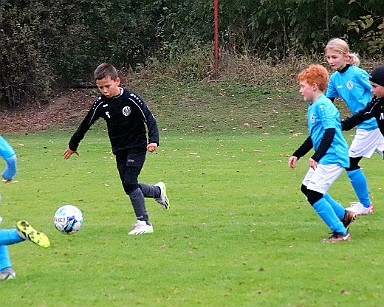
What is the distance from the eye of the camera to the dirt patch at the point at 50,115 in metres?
24.2

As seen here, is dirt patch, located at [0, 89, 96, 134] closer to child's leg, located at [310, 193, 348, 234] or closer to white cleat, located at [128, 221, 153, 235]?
white cleat, located at [128, 221, 153, 235]

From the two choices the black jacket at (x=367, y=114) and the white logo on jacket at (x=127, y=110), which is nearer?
the black jacket at (x=367, y=114)

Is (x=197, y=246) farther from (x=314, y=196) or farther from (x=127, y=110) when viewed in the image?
(x=127, y=110)

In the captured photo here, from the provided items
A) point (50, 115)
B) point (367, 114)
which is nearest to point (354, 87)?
point (367, 114)

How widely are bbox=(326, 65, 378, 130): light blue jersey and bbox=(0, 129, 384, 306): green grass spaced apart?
4.03 feet

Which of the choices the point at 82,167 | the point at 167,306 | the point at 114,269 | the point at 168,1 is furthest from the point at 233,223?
the point at 168,1

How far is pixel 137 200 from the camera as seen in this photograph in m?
8.64

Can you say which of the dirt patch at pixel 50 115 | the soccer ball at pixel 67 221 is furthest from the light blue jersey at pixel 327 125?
the dirt patch at pixel 50 115

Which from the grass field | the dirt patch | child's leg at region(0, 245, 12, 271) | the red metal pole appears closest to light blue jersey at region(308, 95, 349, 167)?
the grass field

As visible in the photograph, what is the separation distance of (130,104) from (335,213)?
7.68ft

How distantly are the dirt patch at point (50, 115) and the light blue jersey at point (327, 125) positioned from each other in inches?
663

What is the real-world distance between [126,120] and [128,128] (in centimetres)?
9

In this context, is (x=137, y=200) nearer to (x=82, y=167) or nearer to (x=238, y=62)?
(x=82, y=167)

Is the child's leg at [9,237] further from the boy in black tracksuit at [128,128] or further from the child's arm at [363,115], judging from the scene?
the child's arm at [363,115]
